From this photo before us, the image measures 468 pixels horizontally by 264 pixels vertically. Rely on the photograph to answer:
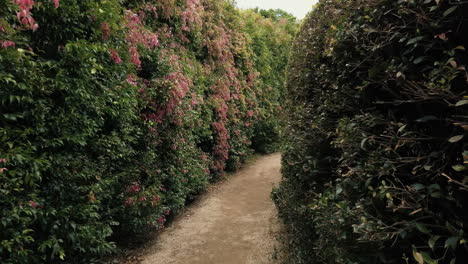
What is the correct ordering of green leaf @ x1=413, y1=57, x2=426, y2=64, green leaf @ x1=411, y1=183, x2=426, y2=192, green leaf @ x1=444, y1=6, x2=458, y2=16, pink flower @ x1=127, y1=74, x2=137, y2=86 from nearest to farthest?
green leaf @ x1=444, y1=6, x2=458, y2=16, green leaf @ x1=411, y1=183, x2=426, y2=192, green leaf @ x1=413, y1=57, x2=426, y2=64, pink flower @ x1=127, y1=74, x2=137, y2=86

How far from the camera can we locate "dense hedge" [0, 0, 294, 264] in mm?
3016

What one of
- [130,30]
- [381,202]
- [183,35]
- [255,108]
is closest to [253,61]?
[255,108]

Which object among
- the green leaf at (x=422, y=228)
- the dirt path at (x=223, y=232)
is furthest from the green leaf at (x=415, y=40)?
the dirt path at (x=223, y=232)

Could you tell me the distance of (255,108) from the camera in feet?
40.8

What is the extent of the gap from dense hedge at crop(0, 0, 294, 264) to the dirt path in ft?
1.65

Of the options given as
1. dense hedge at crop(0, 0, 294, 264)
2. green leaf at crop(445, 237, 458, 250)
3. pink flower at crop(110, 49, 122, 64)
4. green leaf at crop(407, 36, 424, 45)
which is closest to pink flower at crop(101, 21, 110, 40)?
dense hedge at crop(0, 0, 294, 264)

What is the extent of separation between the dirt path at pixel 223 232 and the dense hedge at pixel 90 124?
503 millimetres

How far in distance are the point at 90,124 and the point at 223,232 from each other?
11.3 ft

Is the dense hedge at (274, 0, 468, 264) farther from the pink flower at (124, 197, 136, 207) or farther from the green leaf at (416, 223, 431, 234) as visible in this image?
the pink flower at (124, 197, 136, 207)

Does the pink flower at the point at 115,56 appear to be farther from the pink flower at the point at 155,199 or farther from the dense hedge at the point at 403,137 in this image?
the dense hedge at the point at 403,137

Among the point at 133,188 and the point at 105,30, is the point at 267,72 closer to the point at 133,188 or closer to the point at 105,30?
the point at 133,188

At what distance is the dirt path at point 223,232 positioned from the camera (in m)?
5.02

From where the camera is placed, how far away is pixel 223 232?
5957 mm

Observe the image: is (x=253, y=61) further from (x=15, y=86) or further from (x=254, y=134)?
(x=15, y=86)
